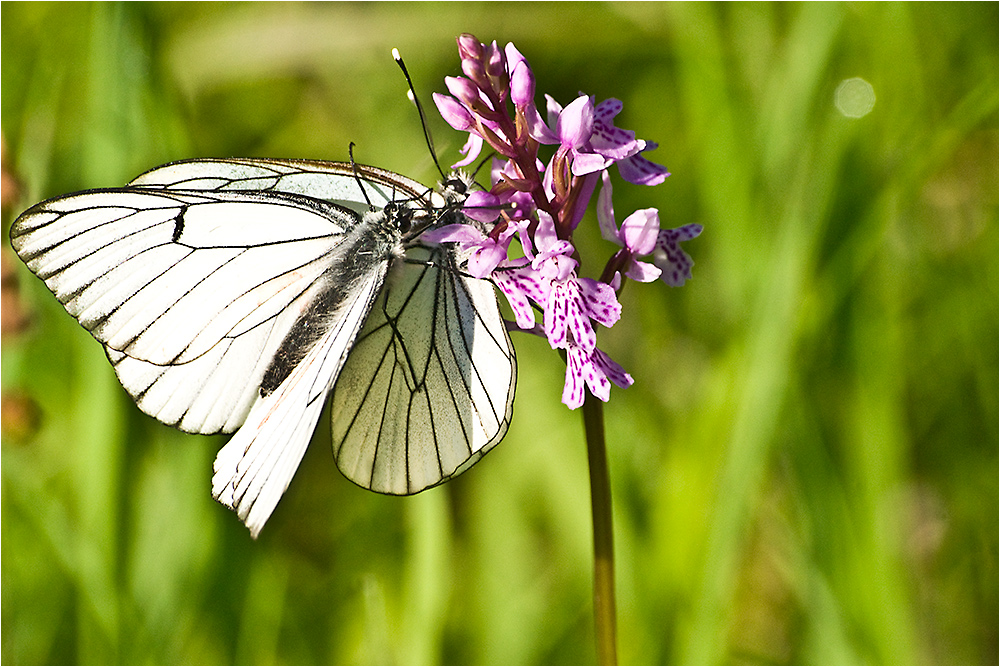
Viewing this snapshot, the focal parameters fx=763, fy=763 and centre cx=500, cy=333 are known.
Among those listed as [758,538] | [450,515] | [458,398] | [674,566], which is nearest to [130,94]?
[458,398]

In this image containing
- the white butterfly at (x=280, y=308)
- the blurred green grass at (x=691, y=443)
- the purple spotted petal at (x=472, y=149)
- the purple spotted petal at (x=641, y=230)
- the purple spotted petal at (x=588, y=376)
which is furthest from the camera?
the blurred green grass at (x=691, y=443)

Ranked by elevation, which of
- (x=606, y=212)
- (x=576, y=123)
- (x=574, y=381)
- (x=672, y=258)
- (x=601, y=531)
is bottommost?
(x=601, y=531)

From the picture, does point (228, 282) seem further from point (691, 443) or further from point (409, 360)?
point (691, 443)

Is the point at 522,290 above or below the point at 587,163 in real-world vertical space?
below

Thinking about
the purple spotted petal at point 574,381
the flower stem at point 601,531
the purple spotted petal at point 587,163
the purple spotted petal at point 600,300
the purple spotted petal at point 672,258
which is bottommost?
the flower stem at point 601,531

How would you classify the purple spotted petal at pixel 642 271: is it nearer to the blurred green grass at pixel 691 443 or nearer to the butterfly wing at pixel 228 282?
the butterfly wing at pixel 228 282

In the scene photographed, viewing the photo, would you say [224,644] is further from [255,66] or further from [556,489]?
[255,66]

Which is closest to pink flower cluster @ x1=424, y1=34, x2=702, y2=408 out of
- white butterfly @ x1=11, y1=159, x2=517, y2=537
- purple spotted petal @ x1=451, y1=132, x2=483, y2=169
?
purple spotted petal @ x1=451, y1=132, x2=483, y2=169

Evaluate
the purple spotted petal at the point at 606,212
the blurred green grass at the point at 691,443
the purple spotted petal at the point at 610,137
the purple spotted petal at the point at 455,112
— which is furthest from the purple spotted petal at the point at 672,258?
the blurred green grass at the point at 691,443

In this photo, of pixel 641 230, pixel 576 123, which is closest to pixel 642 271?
pixel 641 230
